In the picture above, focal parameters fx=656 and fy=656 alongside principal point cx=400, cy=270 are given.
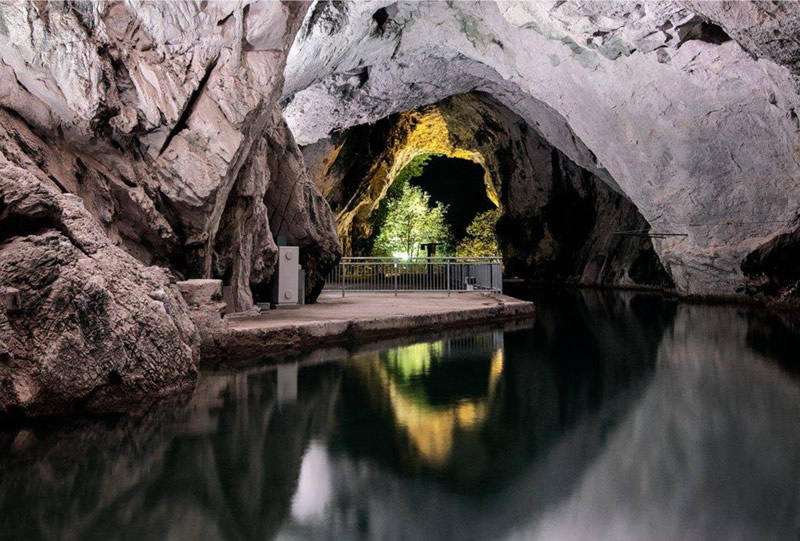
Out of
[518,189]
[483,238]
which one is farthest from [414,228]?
[518,189]

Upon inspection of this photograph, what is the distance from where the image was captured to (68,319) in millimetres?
5156

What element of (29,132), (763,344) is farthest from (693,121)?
(29,132)

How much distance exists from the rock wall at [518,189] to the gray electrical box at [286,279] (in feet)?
41.2

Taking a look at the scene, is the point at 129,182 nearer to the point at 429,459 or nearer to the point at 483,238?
the point at 429,459

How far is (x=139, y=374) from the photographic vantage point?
221 inches

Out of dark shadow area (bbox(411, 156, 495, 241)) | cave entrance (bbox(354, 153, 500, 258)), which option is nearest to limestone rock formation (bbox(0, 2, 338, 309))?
cave entrance (bbox(354, 153, 500, 258))

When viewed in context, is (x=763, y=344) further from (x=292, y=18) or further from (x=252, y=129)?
(x=292, y=18)

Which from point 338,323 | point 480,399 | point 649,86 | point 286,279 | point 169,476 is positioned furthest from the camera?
point 649,86

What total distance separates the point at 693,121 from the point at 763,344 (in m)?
7.30

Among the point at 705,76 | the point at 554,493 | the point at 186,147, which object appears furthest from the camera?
the point at 705,76

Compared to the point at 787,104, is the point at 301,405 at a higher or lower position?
lower

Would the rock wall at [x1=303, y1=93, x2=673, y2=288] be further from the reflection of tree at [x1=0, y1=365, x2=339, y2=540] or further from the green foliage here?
the reflection of tree at [x1=0, y1=365, x2=339, y2=540]

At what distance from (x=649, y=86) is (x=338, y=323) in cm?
973

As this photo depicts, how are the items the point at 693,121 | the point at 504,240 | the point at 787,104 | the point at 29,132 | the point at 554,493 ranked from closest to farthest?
the point at 554,493 < the point at 29,132 < the point at 787,104 < the point at 693,121 < the point at 504,240
